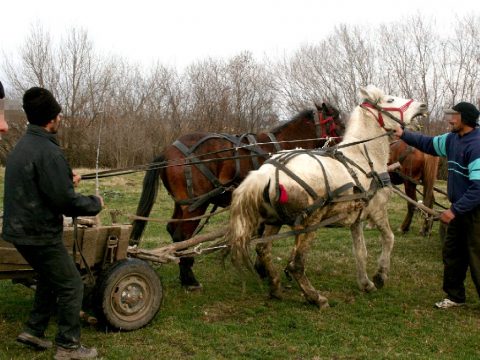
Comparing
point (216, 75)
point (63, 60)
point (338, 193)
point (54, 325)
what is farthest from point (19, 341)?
point (63, 60)

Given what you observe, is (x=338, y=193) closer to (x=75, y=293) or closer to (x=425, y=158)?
(x=75, y=293)

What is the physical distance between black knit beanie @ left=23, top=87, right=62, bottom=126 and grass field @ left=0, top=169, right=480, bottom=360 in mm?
1890

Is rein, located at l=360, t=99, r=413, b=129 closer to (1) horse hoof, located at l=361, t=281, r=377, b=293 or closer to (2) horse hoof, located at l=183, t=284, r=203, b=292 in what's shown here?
(1) horse hoof, located at l=361, t=281, r=377, b=293

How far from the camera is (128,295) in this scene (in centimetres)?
450

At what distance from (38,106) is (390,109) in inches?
154

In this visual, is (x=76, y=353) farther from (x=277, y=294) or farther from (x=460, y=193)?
(x=460, y=193)

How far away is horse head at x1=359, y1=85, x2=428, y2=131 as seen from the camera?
5.74m

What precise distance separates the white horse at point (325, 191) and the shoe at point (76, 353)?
1.61m

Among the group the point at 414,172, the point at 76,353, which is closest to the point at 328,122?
the point at 414,172

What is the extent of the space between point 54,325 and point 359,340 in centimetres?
288

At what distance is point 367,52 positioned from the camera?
1123 inches

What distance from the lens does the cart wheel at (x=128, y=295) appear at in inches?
171

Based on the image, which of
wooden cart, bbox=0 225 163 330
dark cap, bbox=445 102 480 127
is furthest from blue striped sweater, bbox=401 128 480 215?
wooden cart, bbox=0 225 163 330

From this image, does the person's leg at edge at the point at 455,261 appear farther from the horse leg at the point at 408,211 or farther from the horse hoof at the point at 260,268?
the horse leg at the point at 408,211
